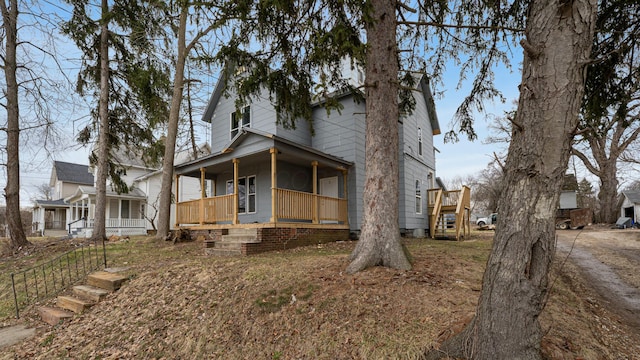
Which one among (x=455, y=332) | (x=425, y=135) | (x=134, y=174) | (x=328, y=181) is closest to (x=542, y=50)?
(x=455, y=332)

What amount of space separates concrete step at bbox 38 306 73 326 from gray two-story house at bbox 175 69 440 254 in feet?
12.6

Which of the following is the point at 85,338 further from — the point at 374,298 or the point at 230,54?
the point at 230,54

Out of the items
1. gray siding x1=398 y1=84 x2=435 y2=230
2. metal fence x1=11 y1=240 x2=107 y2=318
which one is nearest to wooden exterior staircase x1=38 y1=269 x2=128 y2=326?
metal fence x1=11 y1=240 x2=107 y2=318

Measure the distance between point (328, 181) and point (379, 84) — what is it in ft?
25.9

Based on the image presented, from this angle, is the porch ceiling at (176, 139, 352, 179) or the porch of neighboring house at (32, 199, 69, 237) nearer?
the porch ceiling at (176, 139, 352, 179)

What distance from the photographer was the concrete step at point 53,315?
18.2 feet

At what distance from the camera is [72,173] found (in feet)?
101

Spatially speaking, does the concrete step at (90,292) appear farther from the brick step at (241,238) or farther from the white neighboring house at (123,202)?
the white neighboring house at (123,202)

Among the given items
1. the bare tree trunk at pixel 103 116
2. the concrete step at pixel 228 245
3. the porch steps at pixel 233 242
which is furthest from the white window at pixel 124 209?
the concrete step at pixel 228 245

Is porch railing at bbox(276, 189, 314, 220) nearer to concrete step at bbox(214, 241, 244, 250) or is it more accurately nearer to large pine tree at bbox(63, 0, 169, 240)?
concrete step at bbox(214, 241, 244, 250)

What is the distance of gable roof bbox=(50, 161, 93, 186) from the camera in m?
29.8

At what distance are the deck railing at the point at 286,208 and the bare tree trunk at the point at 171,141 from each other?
87 centimetres

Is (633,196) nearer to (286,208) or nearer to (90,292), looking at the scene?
(286,208)

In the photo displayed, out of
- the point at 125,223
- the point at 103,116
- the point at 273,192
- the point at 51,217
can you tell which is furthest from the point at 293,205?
the point at 51,217
